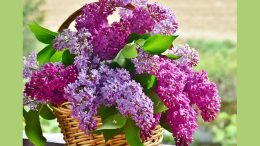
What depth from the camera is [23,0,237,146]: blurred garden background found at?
425 centimetres

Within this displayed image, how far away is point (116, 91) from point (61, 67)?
16cm

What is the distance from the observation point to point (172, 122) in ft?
4.23

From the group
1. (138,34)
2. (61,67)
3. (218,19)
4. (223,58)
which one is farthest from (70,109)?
(218,19)

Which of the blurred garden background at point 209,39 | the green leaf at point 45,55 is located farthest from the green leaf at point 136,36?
the blurred garden background at point 209,39

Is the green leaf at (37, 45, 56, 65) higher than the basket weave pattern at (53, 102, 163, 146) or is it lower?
higher

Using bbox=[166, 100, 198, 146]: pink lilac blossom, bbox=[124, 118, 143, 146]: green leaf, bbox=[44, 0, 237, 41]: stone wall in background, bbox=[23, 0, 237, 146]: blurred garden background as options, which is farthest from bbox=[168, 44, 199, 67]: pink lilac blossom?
bbox=[44, 0, 237, 41]: stone wall in background

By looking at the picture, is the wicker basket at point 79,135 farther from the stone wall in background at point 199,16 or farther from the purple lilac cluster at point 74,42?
the stone wall in background at point 199,16

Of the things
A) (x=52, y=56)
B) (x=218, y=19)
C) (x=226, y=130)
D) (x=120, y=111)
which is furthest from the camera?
(x=218, y=19)

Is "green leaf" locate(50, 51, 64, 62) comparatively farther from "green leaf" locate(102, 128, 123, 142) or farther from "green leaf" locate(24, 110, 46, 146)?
"green leaf" locate(102, 128, 123, 142)

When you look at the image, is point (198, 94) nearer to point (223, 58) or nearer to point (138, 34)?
point (138, 34)

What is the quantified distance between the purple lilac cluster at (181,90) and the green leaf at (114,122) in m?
0.10

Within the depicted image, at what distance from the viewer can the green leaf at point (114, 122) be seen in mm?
1221

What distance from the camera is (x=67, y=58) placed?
4.38ft

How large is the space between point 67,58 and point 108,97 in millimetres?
182
